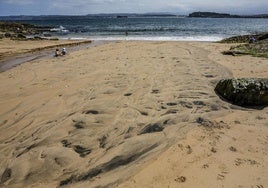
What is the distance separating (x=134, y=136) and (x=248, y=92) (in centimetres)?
290

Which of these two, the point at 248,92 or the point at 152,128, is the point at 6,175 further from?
the point at 248,92

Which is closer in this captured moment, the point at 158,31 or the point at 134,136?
the point at 134,136

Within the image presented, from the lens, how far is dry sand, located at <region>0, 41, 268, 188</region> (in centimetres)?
409

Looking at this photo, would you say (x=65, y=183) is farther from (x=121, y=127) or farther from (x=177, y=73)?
(x=177, y=73)

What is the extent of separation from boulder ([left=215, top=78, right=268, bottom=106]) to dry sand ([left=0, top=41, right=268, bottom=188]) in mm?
292

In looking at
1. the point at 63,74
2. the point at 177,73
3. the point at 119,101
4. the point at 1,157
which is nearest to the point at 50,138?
the point at 1,157

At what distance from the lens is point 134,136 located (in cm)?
517

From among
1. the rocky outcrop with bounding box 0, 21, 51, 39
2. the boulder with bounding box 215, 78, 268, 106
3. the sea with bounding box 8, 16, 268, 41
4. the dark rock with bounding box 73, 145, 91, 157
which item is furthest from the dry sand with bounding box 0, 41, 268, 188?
the rocky outcrop with bounding box 0, 21, 51, 39

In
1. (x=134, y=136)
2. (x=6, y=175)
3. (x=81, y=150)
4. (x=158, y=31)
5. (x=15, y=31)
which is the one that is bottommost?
(x=6, y=175)

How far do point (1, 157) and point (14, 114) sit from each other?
2.32 metres

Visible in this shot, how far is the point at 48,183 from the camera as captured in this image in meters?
4.23

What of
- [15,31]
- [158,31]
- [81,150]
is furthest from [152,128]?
[15,31]

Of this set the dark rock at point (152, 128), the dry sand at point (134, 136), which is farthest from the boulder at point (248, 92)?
the dark rock at point (152, 128)

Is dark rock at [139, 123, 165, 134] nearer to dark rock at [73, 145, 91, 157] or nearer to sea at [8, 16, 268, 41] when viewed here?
dark rock at [73, 145, 91, 157]
